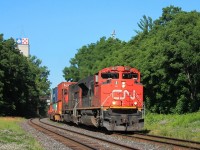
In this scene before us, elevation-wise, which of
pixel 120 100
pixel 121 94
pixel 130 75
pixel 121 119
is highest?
pixel 130 75

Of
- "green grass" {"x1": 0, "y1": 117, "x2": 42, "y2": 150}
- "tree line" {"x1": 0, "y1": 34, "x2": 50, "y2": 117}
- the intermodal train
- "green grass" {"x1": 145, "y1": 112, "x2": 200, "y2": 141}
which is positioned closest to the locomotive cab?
the intermodal train

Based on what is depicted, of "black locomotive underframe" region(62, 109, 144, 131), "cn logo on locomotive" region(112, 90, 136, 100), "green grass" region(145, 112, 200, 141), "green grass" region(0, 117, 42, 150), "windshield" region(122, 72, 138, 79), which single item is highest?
"windshield" region(122, 72, 138, 79)

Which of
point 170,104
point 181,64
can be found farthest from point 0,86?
point 181,64

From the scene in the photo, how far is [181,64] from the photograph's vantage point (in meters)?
37.7

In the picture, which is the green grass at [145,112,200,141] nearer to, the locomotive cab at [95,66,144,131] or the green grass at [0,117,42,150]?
the locomotive cab at [95,66,144,131]

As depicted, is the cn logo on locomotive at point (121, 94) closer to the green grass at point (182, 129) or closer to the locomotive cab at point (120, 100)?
the locomotive cab at point (120, 100)

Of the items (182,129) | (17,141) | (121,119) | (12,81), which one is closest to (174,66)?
(182,129)

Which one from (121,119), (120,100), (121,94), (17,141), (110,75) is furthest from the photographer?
(110,75)

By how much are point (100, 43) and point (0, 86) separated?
1393 inches

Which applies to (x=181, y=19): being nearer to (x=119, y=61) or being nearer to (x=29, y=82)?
(x=119, y=61)

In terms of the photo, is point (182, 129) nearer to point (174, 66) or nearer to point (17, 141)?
point (17, 141)

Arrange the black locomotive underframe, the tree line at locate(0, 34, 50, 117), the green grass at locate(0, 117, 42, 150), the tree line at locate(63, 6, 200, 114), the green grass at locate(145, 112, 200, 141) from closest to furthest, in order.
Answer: the green grass at locate(0, 117, 42, 150), the green grass at locate(145, 112, 200, 141), the black locomotive underframe, the tree line at locate(63, 6, 200, 114), the tree line at locate(0, 34, 50, 117)

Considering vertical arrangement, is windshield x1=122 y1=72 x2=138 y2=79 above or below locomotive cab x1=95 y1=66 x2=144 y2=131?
above

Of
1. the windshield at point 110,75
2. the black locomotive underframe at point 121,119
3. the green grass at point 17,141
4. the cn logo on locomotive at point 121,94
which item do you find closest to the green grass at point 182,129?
the black locomotive underframe at point 121,119
